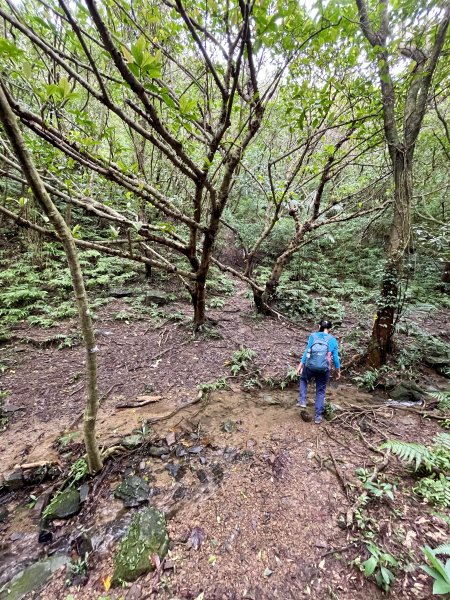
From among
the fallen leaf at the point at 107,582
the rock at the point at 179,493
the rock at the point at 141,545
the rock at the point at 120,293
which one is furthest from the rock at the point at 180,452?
the rock at the point at 120,293

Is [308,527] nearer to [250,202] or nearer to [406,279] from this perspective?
[406,279]

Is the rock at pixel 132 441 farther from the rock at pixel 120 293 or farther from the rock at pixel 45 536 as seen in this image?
the rock at pixel 120 293

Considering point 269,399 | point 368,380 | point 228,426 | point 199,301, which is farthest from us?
point 199,301

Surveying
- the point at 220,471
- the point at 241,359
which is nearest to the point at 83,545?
the point at 220,471

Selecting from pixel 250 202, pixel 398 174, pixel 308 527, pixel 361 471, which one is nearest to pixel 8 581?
pixel 308 527

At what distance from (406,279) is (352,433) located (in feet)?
10.6

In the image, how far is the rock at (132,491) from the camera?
2.92 metres

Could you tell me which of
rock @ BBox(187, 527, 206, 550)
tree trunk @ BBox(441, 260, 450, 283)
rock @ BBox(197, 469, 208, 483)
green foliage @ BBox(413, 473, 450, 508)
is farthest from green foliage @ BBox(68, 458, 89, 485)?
tree trunk @ BBox(441, 260, 450, 283)

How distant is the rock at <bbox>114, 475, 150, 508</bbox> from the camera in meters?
2.92

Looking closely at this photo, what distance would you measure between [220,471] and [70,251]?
303 centimetres

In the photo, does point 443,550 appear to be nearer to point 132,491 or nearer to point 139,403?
point 132,491

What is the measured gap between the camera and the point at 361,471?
3012 mm

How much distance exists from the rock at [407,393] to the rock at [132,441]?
4.29 meters

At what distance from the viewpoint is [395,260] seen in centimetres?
497
